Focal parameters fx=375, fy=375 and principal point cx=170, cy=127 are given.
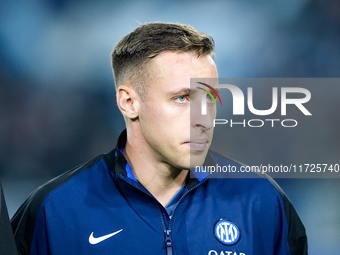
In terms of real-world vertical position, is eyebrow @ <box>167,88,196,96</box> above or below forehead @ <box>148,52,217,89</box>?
below

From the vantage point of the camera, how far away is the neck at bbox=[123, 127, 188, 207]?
1.44 m

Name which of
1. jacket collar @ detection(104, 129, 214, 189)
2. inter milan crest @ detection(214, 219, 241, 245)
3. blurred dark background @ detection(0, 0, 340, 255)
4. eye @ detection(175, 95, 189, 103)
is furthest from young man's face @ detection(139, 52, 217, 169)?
blurred dark background @ detection(0, 0, 340, 255)

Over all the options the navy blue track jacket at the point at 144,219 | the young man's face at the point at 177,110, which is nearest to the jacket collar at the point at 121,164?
the navy blue track jacket at the point at 144,219

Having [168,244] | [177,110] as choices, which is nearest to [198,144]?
[177,110]

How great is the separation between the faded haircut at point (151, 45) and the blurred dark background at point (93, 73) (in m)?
1.32

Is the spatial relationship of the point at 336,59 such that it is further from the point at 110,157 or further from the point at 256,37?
the point at 110,157

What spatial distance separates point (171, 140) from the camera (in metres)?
1.35

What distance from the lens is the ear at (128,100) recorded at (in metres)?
1.44

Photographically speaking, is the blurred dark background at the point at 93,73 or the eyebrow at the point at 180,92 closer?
the eyebrow at the point at 180,92

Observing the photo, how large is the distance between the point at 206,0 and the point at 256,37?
487 millimetres

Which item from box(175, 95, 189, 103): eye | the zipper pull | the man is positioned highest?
box(175, 95, 189, 103): eye

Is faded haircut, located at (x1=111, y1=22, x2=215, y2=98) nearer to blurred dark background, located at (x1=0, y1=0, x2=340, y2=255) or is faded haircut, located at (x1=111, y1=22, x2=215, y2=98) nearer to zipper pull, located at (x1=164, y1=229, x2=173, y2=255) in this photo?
zipper pull, located at (x1=164, y1=229, x2=173, y2=255)

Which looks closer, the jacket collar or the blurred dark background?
the jacket collar

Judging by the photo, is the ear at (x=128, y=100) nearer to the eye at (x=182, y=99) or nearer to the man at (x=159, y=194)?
the man at (x=159, y=194)
